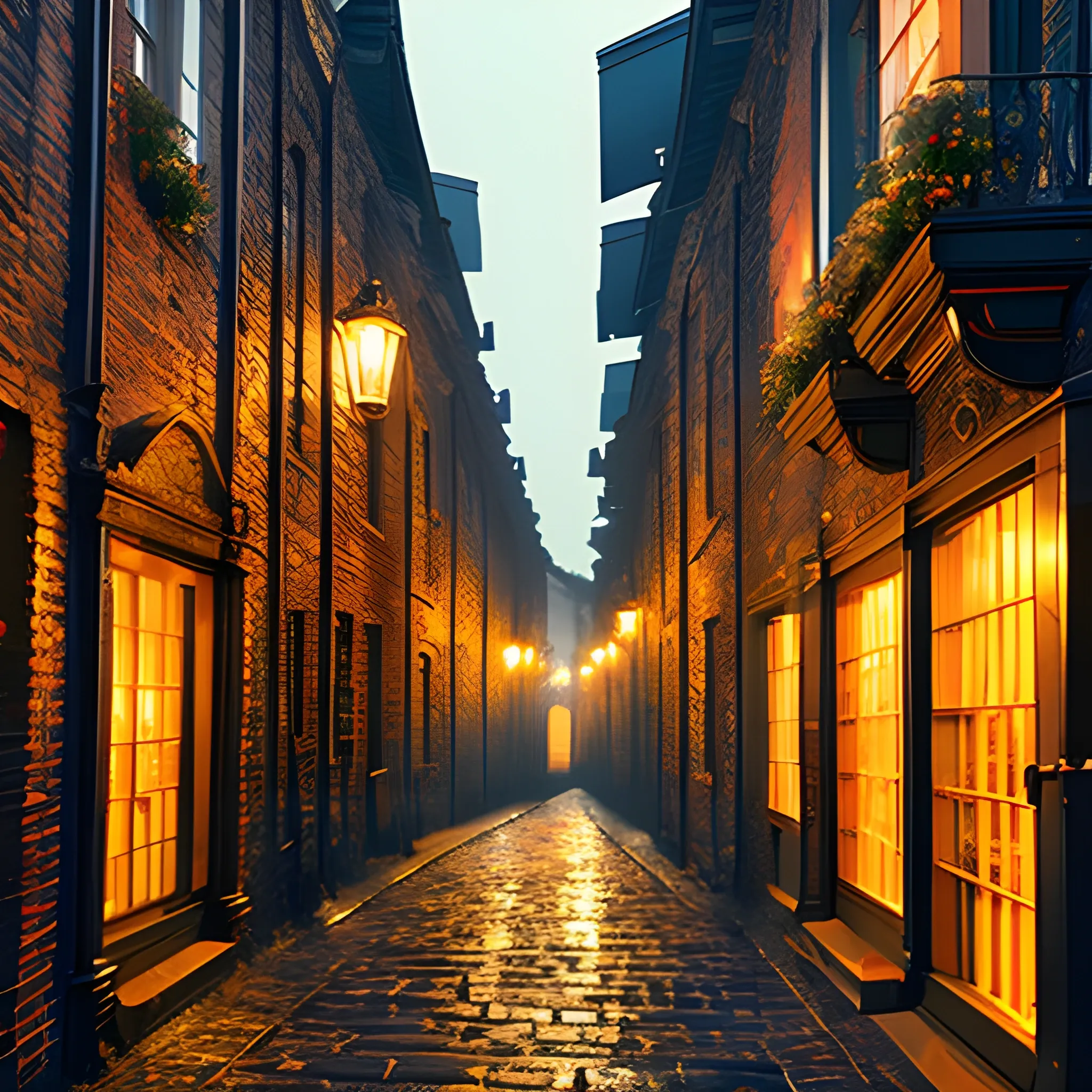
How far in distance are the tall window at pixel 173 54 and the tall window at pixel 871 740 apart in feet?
16.0

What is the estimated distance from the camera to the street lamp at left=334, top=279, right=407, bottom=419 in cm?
820

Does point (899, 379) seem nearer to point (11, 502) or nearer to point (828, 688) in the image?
point (828, 688)

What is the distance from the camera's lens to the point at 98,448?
211 inches

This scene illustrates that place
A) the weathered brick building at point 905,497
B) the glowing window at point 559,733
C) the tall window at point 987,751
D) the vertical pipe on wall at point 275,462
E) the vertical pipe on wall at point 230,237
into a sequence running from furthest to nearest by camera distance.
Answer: the glowing window at point 559,733 < the vertical pipe on wall at point 275,462 < the vertical pipe on wall at point 230,237 < the tall window at point 987,751 < the weathered brick building at point 905,497

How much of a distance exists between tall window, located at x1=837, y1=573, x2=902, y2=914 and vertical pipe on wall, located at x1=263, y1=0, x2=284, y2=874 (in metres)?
4.03

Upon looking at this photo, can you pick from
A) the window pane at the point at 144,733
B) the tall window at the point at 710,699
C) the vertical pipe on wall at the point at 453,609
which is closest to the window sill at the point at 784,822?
the tall window at the point at 710,699

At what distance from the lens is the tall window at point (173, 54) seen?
6.59 m

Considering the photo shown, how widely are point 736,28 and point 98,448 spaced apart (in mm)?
7127

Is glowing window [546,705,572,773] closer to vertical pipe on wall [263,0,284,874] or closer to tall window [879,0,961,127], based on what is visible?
vertical pipe on wall [263,0,284,874]

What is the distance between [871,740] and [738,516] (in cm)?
407

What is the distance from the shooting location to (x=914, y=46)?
5.82 meters

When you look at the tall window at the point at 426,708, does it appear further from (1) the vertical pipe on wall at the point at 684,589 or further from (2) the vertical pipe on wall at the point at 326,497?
(2) the vertical pipe on wall at the point at 326,497

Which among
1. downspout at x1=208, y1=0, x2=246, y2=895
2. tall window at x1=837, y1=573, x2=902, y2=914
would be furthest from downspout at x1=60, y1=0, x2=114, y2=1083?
tall window at x1=837, y1=573, x2=902, y2=914

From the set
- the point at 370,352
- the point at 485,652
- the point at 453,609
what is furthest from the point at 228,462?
the point at 485,652
